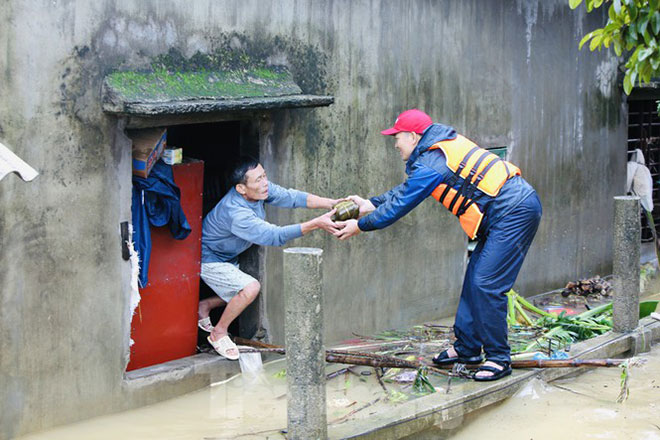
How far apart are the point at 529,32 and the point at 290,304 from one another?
5.93m

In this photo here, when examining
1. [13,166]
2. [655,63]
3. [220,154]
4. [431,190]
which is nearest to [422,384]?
[431,190]

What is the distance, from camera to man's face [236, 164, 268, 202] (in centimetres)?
758

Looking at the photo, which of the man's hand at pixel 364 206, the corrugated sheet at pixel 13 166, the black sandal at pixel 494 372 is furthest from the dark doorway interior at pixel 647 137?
the corrugated sheet at pixel 13 166

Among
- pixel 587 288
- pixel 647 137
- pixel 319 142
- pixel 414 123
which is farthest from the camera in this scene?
pixel 647 137

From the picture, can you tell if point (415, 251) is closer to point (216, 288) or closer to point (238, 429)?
point (216, 288)

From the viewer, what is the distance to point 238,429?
6715mm

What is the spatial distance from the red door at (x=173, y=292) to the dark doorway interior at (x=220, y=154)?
0.41 metres

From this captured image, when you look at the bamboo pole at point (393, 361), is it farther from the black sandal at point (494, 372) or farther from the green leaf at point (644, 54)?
the green leaf at point (644, 54)

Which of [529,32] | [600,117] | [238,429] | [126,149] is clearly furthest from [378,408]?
[600,117]

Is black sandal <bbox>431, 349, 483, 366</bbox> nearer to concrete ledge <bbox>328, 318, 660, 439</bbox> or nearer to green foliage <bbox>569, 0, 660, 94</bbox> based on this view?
concrete ledge <bbox>328, 318, 660, 439</bbox>

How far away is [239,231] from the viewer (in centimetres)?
759

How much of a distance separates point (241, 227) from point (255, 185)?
339mm

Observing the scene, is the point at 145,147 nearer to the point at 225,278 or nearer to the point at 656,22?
Result: the point at 225,278

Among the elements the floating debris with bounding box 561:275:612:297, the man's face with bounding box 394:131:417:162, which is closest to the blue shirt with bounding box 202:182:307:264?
the man's face with bounding box 394:131:417:162
